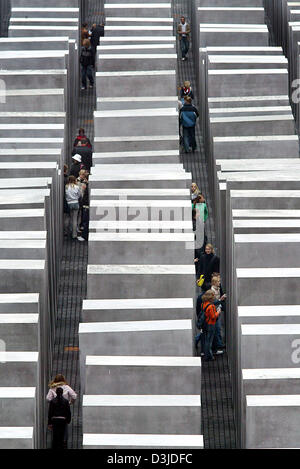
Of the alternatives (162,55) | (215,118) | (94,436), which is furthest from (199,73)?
(94,436)

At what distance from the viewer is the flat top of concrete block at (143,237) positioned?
29517 mm

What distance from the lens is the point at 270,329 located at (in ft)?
84.6

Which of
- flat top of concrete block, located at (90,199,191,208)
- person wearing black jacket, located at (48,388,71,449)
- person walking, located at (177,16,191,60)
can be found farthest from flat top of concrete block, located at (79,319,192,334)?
person walking, located at (177,16,191,60)

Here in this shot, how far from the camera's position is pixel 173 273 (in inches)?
1115

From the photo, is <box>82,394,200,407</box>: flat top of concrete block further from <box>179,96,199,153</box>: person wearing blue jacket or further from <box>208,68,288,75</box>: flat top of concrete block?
<box>208,68,288,75</box>: flat top of concrete block

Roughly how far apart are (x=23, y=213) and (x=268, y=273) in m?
6.27

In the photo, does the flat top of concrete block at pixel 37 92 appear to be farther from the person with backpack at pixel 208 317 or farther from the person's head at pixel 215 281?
the person with backpack at pixel 208 317

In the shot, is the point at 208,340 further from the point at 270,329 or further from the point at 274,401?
the point at 274,401

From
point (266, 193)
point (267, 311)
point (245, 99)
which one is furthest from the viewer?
point (245, 99)

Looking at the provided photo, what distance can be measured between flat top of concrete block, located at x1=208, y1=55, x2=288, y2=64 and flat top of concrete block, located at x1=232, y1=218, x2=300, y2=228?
11.0 metres

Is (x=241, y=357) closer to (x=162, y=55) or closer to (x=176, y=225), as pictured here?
(x=176, y=225)

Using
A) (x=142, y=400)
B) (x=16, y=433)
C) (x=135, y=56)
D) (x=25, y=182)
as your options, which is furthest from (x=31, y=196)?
(x=135, y=56)

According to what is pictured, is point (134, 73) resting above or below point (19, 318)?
above

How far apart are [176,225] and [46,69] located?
12.3 m
